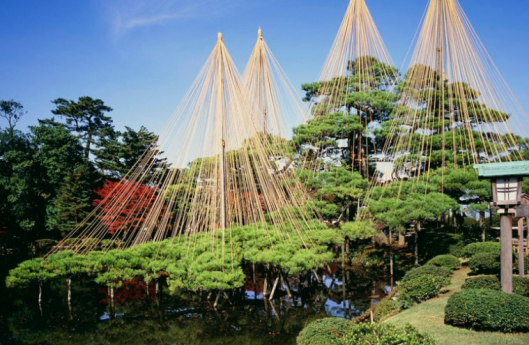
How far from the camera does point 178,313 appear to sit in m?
12.8

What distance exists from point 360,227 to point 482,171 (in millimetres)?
7550

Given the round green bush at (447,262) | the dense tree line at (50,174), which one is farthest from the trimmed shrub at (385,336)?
the dense tree line at (50,174)

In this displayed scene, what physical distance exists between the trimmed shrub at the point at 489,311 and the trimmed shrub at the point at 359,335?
170cm

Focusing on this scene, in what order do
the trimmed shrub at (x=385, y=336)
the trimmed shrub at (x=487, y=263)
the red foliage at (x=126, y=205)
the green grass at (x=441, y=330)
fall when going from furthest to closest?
the red foliage at (x=126, y=205) < the trimmed shrub at (x=487, y=263) < the green grass at (x=441, y=330) < the trimmed shrub at (x=385, y=336)

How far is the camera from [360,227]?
1539 centimetres

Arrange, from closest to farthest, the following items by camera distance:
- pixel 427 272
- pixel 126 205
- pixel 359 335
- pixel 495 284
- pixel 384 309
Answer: pixel 359 335, pixel 495 284, pixel 384 309, pixel 427 272, pixel 126 205

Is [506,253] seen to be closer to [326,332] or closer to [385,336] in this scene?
[385,336]

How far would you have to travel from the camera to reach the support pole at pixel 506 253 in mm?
8086

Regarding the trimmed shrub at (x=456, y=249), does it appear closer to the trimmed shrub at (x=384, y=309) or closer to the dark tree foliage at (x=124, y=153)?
the trimmed shrub at (x=384, y=309)

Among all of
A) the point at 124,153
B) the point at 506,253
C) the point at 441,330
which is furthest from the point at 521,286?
the point at 124,153

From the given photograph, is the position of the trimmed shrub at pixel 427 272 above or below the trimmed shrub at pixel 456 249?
above

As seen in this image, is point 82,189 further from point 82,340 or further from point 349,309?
point 349,309

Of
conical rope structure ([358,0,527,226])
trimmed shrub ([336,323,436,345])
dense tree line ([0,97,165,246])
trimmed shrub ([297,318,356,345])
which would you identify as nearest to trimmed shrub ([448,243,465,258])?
conical rope structure ([358,0,527,226])

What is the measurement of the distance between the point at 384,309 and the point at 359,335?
4.64 metres
